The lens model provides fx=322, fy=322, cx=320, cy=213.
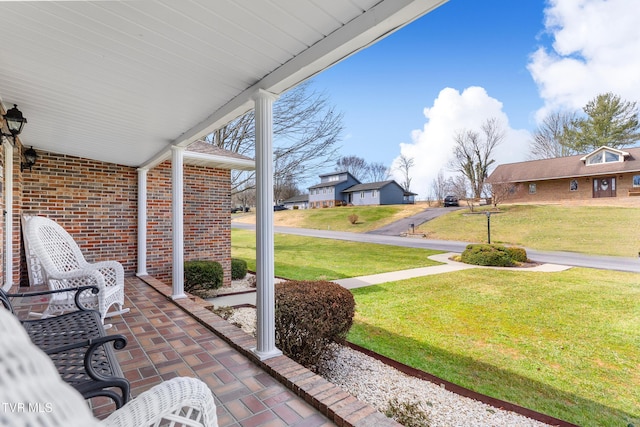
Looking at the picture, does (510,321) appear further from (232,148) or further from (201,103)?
(232,148)

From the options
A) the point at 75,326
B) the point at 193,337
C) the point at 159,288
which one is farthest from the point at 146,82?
the point at 159,288

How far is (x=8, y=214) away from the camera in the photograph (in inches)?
179

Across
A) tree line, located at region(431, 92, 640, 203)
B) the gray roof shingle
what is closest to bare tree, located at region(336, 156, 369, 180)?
tree line, located at region(431, 92, 640, 203)

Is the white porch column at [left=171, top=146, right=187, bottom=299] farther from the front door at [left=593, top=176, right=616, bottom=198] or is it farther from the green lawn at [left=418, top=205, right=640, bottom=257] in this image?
the front door at [left=593, top=176, right=616, bottom=198]

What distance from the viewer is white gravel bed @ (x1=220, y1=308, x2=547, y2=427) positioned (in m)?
3.02

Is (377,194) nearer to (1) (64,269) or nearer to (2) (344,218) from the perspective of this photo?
(2) (344,218)

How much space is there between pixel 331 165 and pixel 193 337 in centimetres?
1041

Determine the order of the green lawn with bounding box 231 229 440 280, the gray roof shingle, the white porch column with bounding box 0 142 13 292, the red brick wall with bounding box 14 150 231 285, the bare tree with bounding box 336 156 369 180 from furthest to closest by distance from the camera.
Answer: the bare tree with bounding box 336 156 369 180 < the gray roof shingle < the green lawn with bounding box 231 229 440 280 < the red brick wall with bounding box 14 150 231 285 < the white porch column with bounding box 0 142 13 292

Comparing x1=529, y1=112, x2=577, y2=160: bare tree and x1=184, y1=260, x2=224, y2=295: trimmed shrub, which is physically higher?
x1=529, y1=112, x2=577, y2=160: bare tree

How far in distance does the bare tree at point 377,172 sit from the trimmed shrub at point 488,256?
36.7 m

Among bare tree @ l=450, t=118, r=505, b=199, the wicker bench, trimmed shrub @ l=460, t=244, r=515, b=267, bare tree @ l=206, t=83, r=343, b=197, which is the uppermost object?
bare tree @ l=450, t=118, r=505, b=199

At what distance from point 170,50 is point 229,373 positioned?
97.4 inches

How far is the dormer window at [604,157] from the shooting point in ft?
72.7

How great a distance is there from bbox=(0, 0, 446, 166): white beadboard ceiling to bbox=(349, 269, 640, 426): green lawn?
3.79 m
